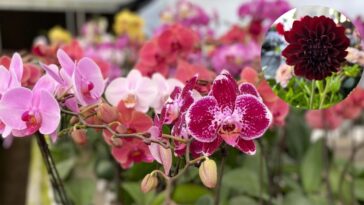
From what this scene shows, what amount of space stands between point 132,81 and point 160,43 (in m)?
0.16

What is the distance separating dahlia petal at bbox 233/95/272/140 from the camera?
392mm

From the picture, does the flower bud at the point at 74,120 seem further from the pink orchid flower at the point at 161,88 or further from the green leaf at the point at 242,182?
the green leaf at the point at 242,182

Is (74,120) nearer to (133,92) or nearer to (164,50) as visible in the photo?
(133,92)

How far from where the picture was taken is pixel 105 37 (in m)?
1.89

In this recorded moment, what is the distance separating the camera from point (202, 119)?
0.39m

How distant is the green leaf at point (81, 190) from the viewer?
2.79 ft

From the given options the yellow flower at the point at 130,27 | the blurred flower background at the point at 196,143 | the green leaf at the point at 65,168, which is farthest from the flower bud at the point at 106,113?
the yellow flower at the point at 130,27

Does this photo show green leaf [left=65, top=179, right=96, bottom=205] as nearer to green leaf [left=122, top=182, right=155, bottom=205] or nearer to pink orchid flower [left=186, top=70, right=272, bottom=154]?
green leaf [left=122, top=182, right=155, bottom=205]

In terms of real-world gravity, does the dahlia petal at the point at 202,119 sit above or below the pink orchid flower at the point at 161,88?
below

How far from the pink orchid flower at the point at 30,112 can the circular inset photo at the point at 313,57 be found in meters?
0.19

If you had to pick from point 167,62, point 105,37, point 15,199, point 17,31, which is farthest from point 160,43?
point 17,31

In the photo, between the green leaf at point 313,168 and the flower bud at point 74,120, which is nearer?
the flower bud at point 74,120

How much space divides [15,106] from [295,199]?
512mm

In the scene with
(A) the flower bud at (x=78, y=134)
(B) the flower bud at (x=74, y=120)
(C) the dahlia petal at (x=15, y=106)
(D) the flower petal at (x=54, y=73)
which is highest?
(D) the flower petal at (x=54, y=73)
